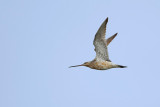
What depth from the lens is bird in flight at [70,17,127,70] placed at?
706 inches

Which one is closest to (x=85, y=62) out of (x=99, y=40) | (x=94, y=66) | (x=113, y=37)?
(x=94, y=66)

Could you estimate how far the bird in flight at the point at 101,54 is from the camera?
17922 mm

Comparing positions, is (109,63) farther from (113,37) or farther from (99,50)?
(113,37)

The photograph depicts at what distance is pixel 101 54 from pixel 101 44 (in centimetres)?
69

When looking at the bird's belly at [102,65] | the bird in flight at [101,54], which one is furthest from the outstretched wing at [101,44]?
the bird's belly at [102,65]

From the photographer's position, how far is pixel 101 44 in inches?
721

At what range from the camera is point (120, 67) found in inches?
747

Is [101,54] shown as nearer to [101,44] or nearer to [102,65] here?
[102,65]

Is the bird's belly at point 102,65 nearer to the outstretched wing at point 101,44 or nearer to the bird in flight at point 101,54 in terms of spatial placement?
the bird in flight at point 101,54

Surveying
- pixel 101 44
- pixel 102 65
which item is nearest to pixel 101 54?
pixel 102 65

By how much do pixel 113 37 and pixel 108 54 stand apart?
4445 mm

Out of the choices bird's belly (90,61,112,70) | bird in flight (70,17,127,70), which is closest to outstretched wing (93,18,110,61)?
bird in flight (70,17,127,70)

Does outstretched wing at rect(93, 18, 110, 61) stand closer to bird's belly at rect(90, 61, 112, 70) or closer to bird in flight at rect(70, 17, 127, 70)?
bird in flight at rect(70, 17, 127, 70)

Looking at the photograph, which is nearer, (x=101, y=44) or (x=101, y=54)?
(x=101, y=44)
